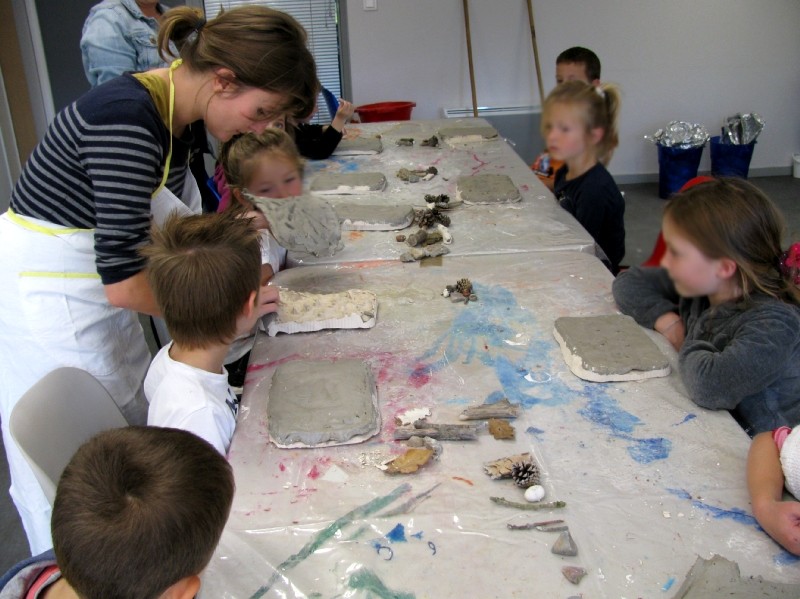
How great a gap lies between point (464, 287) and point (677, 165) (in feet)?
12.2

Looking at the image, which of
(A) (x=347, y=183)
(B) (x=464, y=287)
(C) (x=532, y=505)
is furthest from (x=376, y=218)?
(C) (x=532, y=505)

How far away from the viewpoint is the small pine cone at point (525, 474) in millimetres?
1187

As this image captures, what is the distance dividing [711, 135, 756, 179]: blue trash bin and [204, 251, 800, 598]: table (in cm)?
405

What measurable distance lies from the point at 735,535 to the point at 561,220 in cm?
146

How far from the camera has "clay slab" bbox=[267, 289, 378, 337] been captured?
5.70 ft

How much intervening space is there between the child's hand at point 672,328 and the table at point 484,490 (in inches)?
1.2

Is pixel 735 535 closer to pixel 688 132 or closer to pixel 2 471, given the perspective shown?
pixel 2 471

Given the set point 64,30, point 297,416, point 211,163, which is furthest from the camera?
point 211,163

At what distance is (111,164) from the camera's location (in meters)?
1.33

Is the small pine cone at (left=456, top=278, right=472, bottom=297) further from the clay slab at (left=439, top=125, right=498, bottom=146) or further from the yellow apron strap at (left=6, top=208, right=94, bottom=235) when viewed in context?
the clay slab at (left=439, top=125, right=498, bottom=146)

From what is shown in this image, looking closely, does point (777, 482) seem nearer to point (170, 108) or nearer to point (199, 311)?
point (199, 311)

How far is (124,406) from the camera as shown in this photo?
1.70m

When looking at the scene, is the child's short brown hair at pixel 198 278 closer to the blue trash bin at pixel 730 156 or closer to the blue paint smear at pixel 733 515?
the blue paint smear at pixel 733 515

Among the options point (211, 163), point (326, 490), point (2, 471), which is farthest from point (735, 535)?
point (211, 163)
